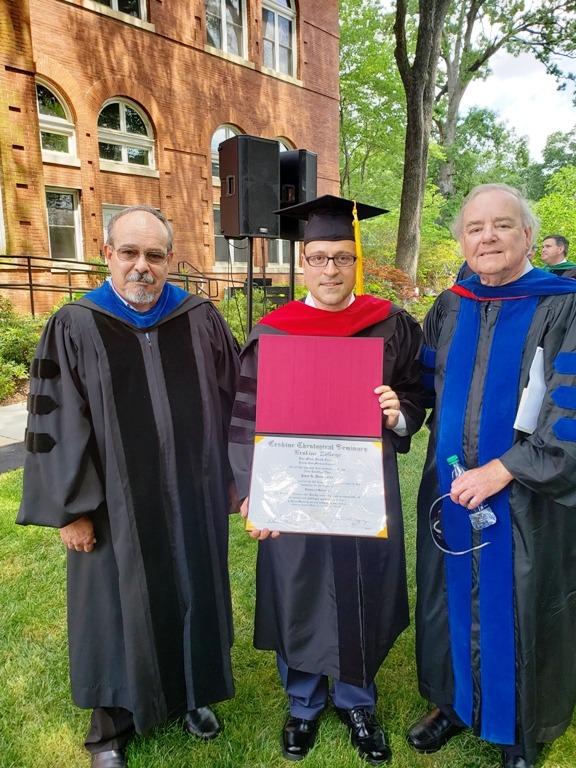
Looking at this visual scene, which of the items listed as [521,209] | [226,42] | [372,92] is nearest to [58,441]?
[521,209]

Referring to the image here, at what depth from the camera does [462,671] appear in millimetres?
2031

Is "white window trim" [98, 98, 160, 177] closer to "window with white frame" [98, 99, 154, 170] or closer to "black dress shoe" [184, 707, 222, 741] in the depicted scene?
"window with white frame" [98, 99, 154, 170]

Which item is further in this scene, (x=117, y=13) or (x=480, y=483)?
(x=117, y=13)

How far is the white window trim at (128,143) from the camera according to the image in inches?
469

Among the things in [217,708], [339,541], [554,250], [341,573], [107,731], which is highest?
[554,250]

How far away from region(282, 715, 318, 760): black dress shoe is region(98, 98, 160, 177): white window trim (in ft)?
39.7

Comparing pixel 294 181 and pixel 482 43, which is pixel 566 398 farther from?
pixel 482 43

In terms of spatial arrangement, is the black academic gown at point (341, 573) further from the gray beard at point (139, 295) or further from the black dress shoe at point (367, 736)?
the gray beard at point (139, 295)

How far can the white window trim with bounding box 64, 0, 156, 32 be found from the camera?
11.0 meters

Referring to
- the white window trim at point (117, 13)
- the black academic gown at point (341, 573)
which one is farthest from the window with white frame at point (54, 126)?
the black academic gown at point (341, 573)

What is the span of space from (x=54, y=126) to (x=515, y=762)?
12.4 meters

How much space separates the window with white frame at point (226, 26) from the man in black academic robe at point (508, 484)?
1447 cm

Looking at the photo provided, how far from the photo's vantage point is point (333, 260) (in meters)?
2.04

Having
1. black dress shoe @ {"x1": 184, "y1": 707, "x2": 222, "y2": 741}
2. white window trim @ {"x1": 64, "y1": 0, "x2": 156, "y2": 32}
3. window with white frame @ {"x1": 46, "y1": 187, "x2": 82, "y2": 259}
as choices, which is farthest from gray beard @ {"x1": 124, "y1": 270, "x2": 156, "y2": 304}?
white window trim @ {"x1": 64, "y1": 0, "x2": 156, "y2": 32}
